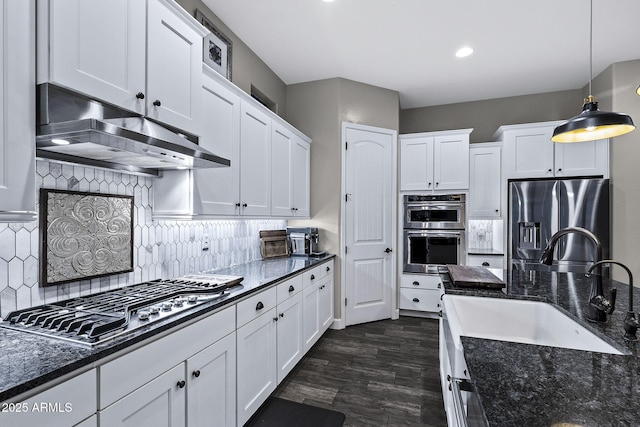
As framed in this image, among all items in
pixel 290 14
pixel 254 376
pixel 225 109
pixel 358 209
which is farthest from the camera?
pixel 358 209

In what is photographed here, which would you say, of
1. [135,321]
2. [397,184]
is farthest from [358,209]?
[135,321]

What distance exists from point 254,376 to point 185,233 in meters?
1.06

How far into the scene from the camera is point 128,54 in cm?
138

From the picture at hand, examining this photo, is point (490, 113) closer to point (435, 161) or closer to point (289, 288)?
point (435, 161)

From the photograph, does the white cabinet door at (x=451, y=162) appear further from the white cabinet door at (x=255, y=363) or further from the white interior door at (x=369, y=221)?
the white cabinet door at (x=255, y=363)

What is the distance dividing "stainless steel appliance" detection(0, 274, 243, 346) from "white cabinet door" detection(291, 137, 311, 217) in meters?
1.68

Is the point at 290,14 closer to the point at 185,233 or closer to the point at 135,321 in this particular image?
the point at 185,233

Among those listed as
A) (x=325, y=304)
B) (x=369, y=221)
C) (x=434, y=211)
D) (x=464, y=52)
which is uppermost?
(x=464, y=52)

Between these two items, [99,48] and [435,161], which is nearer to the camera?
[99,48]

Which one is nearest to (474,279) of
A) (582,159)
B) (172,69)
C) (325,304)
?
(325,304)

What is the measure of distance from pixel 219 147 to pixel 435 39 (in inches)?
91.4

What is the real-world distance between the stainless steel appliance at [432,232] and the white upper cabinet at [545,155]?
768mm

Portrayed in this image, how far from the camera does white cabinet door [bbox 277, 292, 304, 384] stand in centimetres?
223

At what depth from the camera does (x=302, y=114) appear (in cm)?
386
